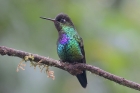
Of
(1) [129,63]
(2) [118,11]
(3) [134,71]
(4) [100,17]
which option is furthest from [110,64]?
(2) [118,11]

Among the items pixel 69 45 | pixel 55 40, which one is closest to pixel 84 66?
pixel 69 45

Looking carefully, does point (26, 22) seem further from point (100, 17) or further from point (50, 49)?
point (100, 17)

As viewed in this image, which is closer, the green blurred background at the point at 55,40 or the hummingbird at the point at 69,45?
the green blurred background at the point at 55,40

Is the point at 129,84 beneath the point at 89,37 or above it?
beneath

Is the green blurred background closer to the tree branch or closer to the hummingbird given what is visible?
the hummingbird

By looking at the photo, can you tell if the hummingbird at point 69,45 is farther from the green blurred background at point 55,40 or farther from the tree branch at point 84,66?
the tree branch at point 84,66

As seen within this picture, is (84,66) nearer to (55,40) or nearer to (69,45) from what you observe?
(69,45)

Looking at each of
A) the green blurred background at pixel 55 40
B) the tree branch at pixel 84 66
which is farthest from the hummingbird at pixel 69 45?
the tree branch at pixel 84 66
